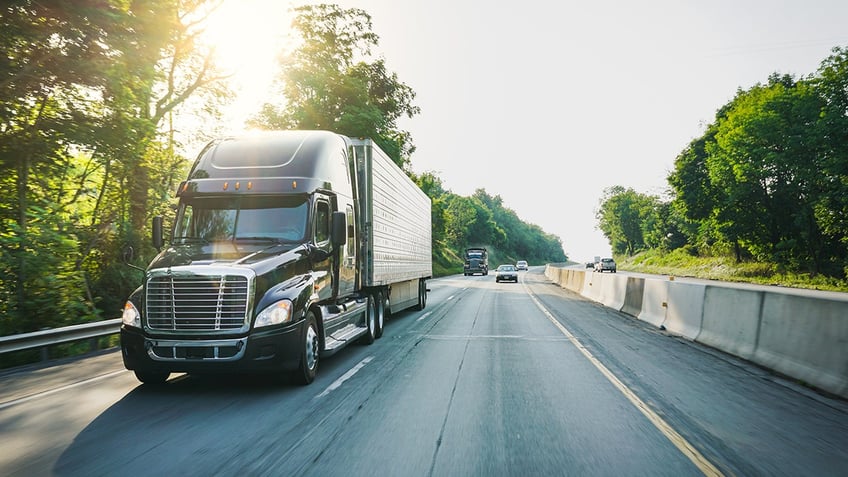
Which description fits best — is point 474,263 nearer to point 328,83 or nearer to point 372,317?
point 328,83

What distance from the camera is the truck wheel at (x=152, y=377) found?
720cm

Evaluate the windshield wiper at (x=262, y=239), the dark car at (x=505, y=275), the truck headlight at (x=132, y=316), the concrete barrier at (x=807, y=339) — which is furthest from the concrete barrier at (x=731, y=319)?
the dark car at (x=505, y=275)

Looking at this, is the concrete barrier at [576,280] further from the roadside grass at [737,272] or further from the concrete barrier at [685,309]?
the concrete barrier at [685,309]

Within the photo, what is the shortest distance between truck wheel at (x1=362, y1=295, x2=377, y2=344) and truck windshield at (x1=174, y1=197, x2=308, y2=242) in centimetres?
345

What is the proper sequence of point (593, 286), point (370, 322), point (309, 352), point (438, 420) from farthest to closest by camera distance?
point (593, 286), point (370, 322), point (309, 352), point (438, 420)

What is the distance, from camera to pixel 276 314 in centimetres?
684

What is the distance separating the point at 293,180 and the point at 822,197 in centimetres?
3540

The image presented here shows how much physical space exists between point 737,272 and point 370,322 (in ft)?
144

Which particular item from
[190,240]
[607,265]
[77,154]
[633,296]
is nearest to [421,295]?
[633,296]

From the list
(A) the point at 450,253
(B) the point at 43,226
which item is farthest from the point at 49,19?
(A) the point at 450,253

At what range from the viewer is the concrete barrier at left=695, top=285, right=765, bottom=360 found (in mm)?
9172

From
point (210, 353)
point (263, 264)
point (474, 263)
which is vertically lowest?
point (210, 353)

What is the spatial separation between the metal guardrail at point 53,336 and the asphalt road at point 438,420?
19.7 inches

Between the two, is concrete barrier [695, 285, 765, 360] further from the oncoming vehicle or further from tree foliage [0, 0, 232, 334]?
the oncoming vehicle
